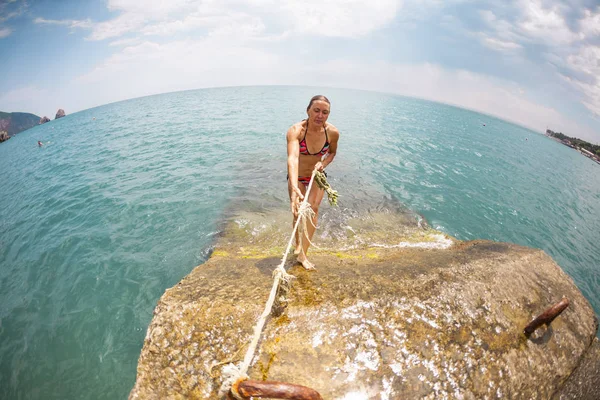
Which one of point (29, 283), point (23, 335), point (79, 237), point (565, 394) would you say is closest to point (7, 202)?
point (79, 237)

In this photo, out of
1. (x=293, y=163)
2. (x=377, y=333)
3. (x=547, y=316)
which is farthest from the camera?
(x=293, y=163)

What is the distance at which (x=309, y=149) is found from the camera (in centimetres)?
441

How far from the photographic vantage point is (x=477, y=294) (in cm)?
338

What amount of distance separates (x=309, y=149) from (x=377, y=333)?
10.1ft

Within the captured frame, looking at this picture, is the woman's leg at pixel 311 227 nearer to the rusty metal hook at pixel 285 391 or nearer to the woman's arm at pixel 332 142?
the woman's arm at pixel 332 142

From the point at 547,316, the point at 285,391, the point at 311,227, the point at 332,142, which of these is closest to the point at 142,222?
the point at 311,227

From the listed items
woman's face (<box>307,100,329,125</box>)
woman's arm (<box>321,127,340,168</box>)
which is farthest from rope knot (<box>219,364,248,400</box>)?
woman's arm (<box>321,127,340,168</box>)

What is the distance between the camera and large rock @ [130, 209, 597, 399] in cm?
246

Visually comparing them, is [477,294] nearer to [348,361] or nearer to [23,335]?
[348,361]

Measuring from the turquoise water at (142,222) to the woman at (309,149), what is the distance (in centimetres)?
448

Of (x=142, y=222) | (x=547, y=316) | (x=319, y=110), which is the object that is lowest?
(x=142, y=222)

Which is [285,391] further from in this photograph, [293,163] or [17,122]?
[17,122]

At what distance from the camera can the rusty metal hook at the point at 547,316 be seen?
114 inches

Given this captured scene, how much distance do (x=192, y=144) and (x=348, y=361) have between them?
22897 mm
